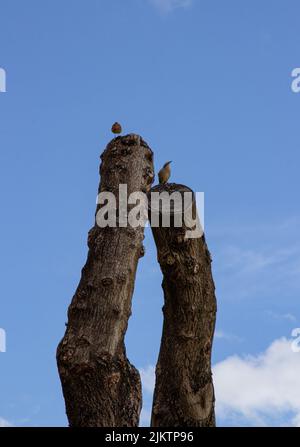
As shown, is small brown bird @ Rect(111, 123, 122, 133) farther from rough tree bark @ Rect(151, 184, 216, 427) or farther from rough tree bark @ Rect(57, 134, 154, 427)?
rough tree bark @ Rect(57, 134, 154, 427)

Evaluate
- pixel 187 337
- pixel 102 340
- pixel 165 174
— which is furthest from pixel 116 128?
pixel 102 340

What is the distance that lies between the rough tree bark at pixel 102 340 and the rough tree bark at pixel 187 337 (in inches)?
21.9

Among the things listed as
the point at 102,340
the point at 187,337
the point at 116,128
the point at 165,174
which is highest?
the point at 116,128

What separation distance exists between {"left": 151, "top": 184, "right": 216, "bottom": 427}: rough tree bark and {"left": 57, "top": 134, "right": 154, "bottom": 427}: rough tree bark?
56 centimetres

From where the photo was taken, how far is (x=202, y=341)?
831cm

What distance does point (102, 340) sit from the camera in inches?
280

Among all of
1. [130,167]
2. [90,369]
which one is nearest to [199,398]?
[90,369]

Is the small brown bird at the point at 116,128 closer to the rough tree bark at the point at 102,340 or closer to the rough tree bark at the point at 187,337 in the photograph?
the rough tree bark at the point at 187,337

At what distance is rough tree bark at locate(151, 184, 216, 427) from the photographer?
321 inches

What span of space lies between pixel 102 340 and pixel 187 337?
139 centimetres

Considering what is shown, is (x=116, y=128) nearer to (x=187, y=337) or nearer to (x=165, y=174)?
(x=165, y=174)
